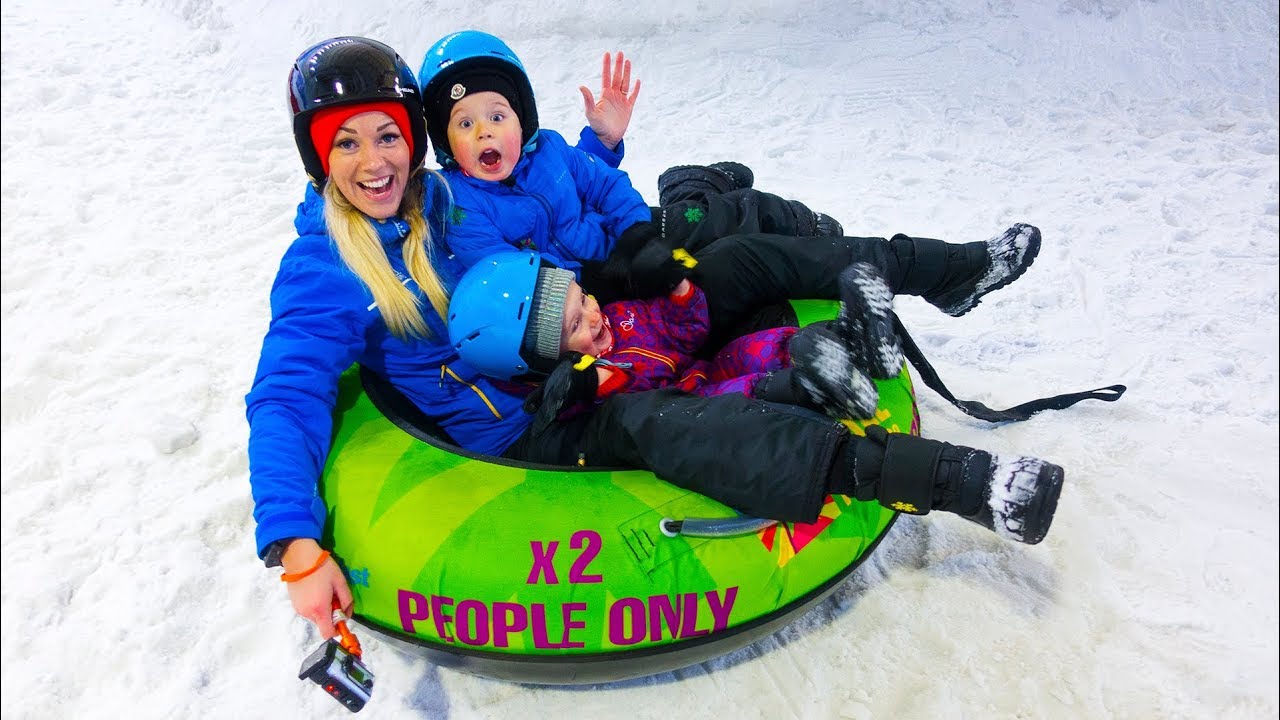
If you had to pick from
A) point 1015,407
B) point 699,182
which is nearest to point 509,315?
point 699,182

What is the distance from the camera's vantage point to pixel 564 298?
187 centimetres

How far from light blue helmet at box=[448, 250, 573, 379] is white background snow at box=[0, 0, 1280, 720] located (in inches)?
29.5

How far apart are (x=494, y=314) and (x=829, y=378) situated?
73cm

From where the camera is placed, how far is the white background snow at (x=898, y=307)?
1839 mm

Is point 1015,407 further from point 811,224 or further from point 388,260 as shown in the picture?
point 388,260

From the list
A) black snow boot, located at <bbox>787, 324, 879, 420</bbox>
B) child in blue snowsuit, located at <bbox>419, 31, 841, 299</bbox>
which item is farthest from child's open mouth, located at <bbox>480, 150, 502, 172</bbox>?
black snow boot, located at <bbox>787, 324, 879, 420</bbox>

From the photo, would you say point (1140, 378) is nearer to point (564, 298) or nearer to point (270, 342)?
point (564, 298)

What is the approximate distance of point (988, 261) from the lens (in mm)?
2252

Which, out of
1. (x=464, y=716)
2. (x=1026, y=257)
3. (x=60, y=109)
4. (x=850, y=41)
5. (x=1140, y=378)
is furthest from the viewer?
(x=850, y=41)

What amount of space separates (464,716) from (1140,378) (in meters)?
2.30

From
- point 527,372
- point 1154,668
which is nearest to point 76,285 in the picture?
point 527,372

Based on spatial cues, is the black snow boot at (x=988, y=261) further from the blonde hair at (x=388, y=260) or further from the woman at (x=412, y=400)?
the blonde hair at (x=388, y=260)

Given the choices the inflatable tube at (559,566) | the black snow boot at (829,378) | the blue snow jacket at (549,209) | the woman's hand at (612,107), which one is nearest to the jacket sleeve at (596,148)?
the woman's hand at (612,107)

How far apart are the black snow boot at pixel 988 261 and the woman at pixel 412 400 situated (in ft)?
2.87
